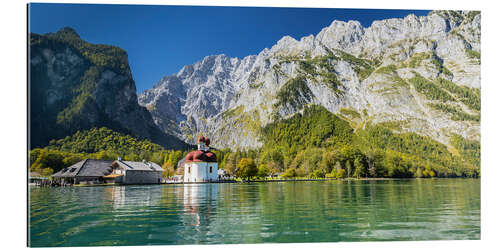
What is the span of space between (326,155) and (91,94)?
41.5 metres

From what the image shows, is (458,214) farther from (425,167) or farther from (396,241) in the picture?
(425,167)

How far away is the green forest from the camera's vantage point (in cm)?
4545

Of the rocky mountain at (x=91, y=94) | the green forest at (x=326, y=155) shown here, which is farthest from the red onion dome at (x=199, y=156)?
the rocky mountain at (x=91, y=94)

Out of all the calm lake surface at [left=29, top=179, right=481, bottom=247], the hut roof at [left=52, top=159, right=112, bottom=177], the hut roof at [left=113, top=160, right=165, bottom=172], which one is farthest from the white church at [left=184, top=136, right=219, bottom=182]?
the calm lake surface at [left=29, top=179, right=481, bottom=247]

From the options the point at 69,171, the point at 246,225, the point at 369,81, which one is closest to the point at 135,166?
the point at 69,171

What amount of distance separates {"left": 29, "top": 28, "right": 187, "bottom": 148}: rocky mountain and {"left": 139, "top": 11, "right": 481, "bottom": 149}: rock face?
30.1 m

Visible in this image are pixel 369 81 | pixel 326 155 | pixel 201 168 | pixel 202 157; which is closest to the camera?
pixel 201 168

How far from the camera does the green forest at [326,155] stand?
1789 inches

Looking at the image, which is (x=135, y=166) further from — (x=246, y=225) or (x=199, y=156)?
(x=246, y=225)

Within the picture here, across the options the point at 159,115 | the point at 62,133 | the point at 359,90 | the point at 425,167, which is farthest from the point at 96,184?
the point at 159,115

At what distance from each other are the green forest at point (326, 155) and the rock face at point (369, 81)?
17.0 feet

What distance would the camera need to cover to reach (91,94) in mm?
62688

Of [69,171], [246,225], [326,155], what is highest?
[246,225]

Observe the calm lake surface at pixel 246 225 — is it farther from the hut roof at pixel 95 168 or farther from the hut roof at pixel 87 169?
Result: the hut roof at pixel 95 168
